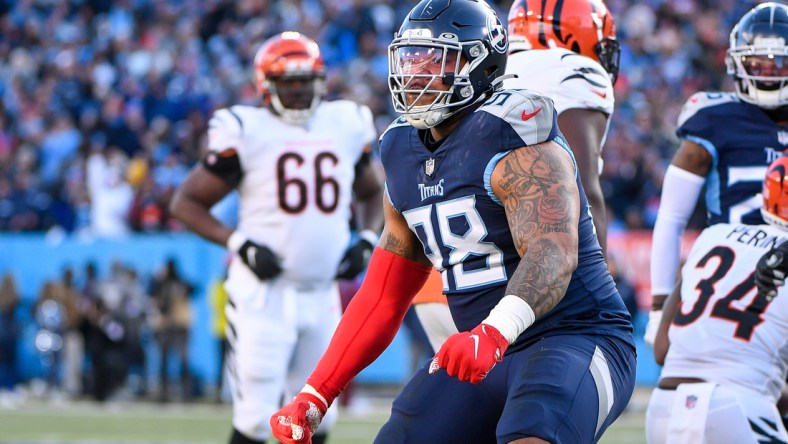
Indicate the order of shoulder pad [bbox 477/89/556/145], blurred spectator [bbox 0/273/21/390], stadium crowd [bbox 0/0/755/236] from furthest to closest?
1. stadium crowd [bbox 0/0/755/236]
2. blurred spectator [bbox 0/273/21/390]
3. shoulder pad [bbox 477/89/556/145]

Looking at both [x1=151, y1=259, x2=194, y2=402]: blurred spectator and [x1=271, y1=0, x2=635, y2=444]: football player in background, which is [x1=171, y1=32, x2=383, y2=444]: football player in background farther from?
[x1=151, y1=259, x2=194, y2=402]: blurred spectator

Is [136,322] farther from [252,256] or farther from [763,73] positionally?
[763,73]

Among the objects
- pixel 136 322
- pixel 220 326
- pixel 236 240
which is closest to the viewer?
pixel 236 240

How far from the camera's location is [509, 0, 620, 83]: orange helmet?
5.06 meters

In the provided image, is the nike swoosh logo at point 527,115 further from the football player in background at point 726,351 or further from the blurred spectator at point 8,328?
the blurred spectator at point 8,328

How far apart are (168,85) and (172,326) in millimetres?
4439

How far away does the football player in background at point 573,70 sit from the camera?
4707mm

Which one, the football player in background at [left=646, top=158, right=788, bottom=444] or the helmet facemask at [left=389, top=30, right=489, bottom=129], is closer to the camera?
the helmet facemask at [left=389, top=30, right=489, bottom=129]

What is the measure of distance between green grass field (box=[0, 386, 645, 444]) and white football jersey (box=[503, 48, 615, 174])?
4.74m

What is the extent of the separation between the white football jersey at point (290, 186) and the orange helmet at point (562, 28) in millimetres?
1672

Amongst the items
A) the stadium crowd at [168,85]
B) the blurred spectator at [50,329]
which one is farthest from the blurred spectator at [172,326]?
the stadium crowd at [168,85]

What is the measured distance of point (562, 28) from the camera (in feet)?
16.6

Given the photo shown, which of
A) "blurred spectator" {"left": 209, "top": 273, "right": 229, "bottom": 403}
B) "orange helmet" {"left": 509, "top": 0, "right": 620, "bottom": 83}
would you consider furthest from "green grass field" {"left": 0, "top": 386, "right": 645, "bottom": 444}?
"orange helmet" {"left": 509, "top": 0, "right": 620, "bottom": 83}

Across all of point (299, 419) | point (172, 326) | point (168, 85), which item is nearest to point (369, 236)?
point (299, 419)
